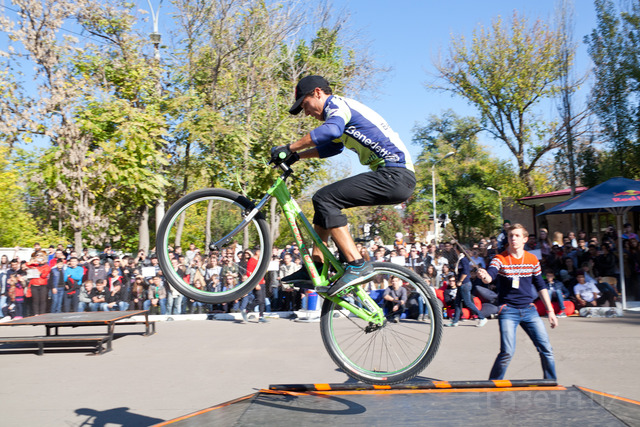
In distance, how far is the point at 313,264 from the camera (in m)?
3.74

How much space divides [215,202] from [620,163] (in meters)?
21.3

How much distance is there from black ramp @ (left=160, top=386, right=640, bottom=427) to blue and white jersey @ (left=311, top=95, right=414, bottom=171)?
203 cm

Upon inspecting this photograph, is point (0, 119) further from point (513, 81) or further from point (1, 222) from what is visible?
point (513, 81)

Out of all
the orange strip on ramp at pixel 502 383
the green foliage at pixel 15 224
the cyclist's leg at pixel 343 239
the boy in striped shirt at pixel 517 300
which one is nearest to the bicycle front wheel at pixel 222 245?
the cyclist's leg at pixel 343 239

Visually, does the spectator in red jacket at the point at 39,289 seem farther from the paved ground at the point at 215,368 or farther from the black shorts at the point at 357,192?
the black shorts at the point at 357,192

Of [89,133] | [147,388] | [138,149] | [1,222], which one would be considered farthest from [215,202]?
[1,222]

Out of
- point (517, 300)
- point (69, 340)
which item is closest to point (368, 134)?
point (517, 300)

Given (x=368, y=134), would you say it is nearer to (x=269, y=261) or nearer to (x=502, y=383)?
(x=269, y=261)

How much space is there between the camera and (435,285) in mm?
12859

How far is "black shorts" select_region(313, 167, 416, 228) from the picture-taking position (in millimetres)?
3627

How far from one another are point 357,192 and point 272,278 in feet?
32.9

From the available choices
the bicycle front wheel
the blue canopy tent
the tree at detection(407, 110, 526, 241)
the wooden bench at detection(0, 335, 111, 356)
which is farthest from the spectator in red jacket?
the tree at detection(407, 110, 526, 241)

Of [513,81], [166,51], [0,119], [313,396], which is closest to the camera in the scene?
[313,396]

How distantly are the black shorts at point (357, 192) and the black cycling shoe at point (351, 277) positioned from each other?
0.33 m
